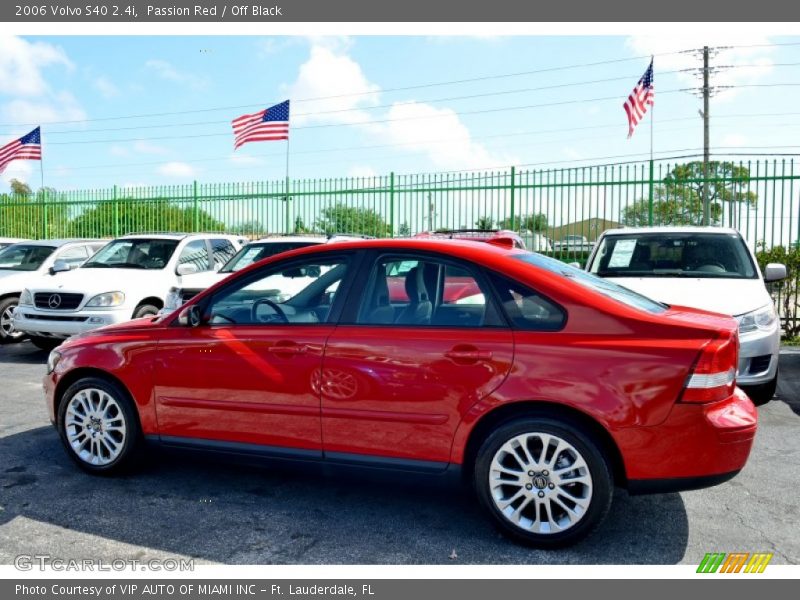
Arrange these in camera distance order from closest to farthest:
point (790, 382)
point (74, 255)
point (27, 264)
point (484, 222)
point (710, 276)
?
1. point (710, 276)
2. point (790, 382)
3. point (27, 264)
4. point (74, 255)
5. point (484, 222)

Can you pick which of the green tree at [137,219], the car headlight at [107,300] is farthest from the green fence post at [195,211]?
the car headlight at [107,300]

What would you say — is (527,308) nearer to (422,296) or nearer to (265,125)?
(422,296)

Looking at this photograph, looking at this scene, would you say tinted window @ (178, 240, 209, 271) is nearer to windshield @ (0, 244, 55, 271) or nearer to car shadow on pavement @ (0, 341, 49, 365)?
car shadow on pavement @ (0, 341, 49, 365)

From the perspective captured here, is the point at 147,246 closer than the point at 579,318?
No

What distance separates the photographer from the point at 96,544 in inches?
143

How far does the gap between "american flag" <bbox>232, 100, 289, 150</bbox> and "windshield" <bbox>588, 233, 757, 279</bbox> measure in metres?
10.5

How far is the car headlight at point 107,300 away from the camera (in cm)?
892

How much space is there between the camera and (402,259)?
160 inches

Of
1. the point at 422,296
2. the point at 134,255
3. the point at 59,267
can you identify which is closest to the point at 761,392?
the point at 422,296

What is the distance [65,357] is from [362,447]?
7.30 ft

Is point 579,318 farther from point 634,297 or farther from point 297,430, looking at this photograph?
point 297,430

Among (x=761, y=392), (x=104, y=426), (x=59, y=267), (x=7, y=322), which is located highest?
(x=59, y=267)

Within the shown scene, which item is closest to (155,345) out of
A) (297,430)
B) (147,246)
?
(297,430)

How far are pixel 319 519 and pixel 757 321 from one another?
4273 millimetres
